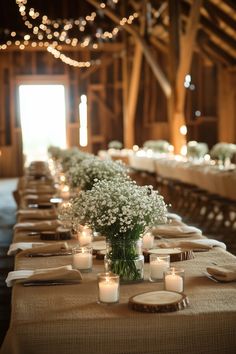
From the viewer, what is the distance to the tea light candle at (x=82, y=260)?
2945mm

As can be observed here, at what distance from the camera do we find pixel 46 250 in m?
3.34

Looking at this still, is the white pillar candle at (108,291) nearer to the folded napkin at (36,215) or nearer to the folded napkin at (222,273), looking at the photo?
the folded napkin at (222,273)

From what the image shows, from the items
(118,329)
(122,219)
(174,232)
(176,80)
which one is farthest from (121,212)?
(176,80)

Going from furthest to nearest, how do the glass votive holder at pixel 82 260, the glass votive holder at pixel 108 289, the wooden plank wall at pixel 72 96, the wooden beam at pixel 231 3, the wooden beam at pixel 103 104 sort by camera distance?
the wooden beam at pixel 103 104, the wooden plank wall at pixel 72 96, the wooden beam at pixel 231 3, the glass votive holder at pixel 82 260, the glass votive holder at pixel 108 289

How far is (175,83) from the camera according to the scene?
11758 millimetres

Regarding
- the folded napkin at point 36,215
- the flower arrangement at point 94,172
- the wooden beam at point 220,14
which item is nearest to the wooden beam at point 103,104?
the wooden beam at point 220,14

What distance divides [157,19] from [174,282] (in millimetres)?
13141

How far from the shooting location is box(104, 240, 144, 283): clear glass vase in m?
2.71

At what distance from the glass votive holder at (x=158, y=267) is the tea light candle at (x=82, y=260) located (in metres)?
0.34

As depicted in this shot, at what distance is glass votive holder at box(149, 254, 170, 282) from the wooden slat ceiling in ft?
30.8

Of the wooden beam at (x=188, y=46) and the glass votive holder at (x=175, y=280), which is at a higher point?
the wooden beam at (x=188, y=46)

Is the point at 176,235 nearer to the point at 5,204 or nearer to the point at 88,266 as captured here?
the point at 88,266

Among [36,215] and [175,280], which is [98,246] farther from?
[36,215]

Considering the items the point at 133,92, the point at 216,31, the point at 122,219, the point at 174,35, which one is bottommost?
the point at 122,219
